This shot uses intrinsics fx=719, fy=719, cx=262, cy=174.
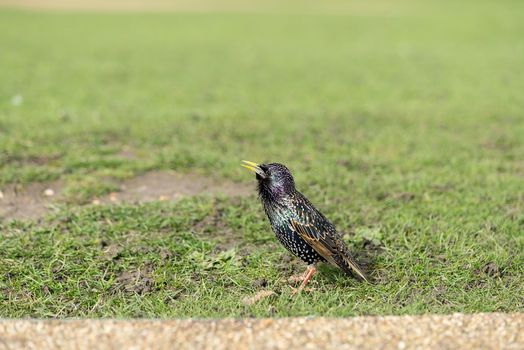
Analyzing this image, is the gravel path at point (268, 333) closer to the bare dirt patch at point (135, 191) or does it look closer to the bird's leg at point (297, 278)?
the bird's leg at point (297, 278)

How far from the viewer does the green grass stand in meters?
4.91

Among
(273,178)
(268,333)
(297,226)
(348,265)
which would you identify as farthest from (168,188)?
(268,333)

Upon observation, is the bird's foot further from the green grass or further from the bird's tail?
the bird's tail

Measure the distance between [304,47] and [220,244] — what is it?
11.8 meters

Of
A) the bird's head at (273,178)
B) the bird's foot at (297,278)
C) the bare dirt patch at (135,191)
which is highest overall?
the bird's head at (273,178)

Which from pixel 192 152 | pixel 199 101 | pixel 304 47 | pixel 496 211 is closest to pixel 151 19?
pixel 304 47

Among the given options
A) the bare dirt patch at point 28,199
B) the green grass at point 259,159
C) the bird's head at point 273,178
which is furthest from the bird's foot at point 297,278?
the bare dirt patch at point 28,199

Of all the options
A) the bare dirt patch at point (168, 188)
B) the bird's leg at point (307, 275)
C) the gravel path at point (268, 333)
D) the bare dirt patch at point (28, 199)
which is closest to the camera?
the gravel path at point (268, 333)

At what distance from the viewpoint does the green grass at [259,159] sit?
4.91m

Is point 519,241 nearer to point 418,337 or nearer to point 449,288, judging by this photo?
point 449,288

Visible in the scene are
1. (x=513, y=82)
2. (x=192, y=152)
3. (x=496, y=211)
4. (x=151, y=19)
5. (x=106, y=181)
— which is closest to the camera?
(x=496, y=211)

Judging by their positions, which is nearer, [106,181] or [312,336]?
[312,336]

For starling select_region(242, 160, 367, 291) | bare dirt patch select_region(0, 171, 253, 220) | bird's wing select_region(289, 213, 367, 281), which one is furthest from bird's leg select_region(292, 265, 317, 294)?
bare dirt patch select_region(0, 171, 253, 220)

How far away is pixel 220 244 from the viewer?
558 cm
